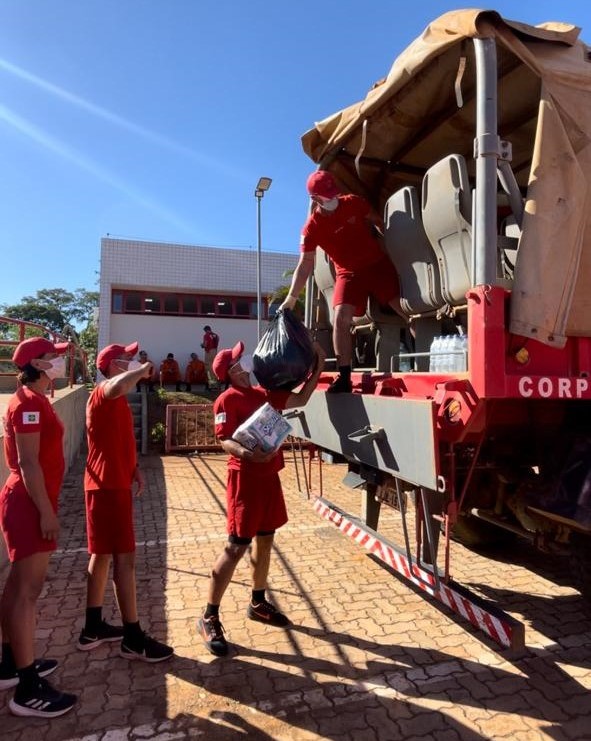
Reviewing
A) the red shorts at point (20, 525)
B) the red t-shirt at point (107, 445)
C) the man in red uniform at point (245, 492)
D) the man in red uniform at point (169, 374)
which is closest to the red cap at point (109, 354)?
the red t-shirt at point (107, 445)

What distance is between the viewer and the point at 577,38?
9.80 ft

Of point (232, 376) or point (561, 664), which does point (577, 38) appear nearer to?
point (232, 376)

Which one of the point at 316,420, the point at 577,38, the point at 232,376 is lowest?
the point at 316,420

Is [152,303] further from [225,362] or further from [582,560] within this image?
[582,560]

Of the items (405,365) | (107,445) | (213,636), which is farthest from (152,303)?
(213,636)

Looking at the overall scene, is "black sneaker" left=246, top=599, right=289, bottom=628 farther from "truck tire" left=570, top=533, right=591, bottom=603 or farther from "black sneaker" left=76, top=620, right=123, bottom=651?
"truck tire" left=570, top=533, right=591, bottom=603

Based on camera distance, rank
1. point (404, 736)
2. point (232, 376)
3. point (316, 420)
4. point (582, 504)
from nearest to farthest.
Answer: point (404, 736), point (582, 504), point (232, 376), point (316, 420)

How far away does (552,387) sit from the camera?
110 inches

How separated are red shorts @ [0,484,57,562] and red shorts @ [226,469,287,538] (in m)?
1.08

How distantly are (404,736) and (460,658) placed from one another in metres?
0.85

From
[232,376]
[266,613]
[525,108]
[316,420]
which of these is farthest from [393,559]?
[525,108]

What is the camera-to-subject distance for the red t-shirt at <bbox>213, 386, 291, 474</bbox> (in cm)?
343

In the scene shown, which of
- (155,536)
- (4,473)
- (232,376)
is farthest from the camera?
(155,536)

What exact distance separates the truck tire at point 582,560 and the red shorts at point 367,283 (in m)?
2.13
